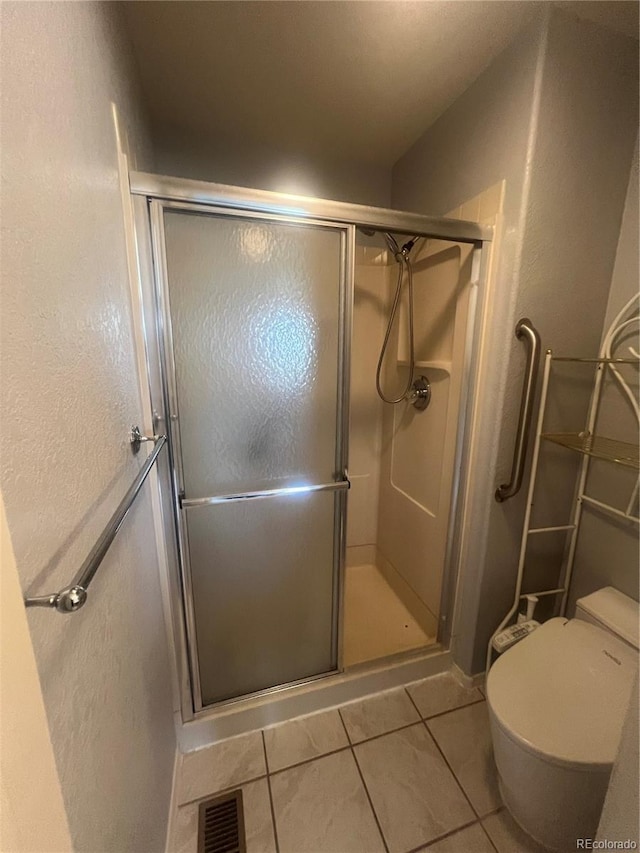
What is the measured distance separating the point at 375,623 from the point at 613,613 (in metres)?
1.04

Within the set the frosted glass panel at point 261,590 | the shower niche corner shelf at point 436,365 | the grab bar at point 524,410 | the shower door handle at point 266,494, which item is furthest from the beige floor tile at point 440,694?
the shower niche corner shelf at point 436,365

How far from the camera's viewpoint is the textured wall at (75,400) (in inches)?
15.8

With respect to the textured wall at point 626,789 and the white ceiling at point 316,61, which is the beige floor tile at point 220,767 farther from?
the white ceiling at point 316,61

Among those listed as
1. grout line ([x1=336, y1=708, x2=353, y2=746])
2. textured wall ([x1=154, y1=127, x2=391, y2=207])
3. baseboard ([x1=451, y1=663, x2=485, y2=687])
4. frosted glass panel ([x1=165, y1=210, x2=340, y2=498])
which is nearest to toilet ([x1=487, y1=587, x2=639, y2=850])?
baseboard ([x1=451, y1=663, x2=485, y2=687])

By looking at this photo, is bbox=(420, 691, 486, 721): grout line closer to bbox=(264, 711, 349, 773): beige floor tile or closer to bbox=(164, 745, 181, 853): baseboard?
bbox=(264, 711, 349, 773): beige floor tile

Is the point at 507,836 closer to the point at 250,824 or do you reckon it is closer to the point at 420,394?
the point at 250,824

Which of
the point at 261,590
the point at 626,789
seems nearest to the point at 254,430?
the point at 261,590

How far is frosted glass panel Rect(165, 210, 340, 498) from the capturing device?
1.01m

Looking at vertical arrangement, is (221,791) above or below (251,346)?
below

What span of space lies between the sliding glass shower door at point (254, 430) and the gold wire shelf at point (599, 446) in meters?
0.79

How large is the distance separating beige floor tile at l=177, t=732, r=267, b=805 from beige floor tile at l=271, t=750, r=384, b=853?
0.10 meters

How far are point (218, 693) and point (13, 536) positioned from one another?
1293 mm

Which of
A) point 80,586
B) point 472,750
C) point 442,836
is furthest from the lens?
point 472,750

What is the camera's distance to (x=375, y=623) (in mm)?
1781
